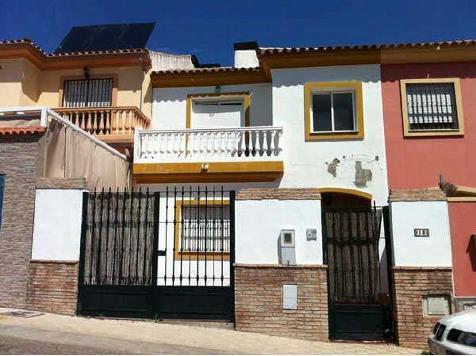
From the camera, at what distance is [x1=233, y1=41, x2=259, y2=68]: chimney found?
1727 cm

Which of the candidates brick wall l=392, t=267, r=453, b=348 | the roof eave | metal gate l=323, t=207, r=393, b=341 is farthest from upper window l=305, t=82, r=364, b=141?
brick wall l=392, t=267, r=453, b=348

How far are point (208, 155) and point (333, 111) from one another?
12.5 ft

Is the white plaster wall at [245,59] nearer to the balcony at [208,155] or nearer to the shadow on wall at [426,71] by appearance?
the balcony at [208,155]

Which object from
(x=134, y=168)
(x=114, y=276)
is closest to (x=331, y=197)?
(x=134, y=168)

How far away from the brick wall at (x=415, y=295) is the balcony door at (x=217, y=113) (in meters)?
8.41

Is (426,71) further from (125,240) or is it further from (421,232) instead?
(125,240)

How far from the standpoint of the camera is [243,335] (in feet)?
26.8

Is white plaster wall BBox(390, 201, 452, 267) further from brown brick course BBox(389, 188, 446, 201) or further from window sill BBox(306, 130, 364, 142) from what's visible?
window sill BBox(306, 130, 364, 142)

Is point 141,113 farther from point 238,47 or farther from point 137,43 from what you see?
point 238,47

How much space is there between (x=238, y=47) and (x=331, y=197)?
7.27 m

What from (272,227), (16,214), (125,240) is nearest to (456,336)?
(272,227)

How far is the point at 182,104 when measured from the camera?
15773 millimetres

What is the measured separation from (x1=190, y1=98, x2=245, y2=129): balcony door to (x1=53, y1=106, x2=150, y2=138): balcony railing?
5.88 ft

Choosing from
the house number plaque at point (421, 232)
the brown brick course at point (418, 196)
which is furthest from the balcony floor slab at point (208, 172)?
the house number plaque at point (421, 232)
